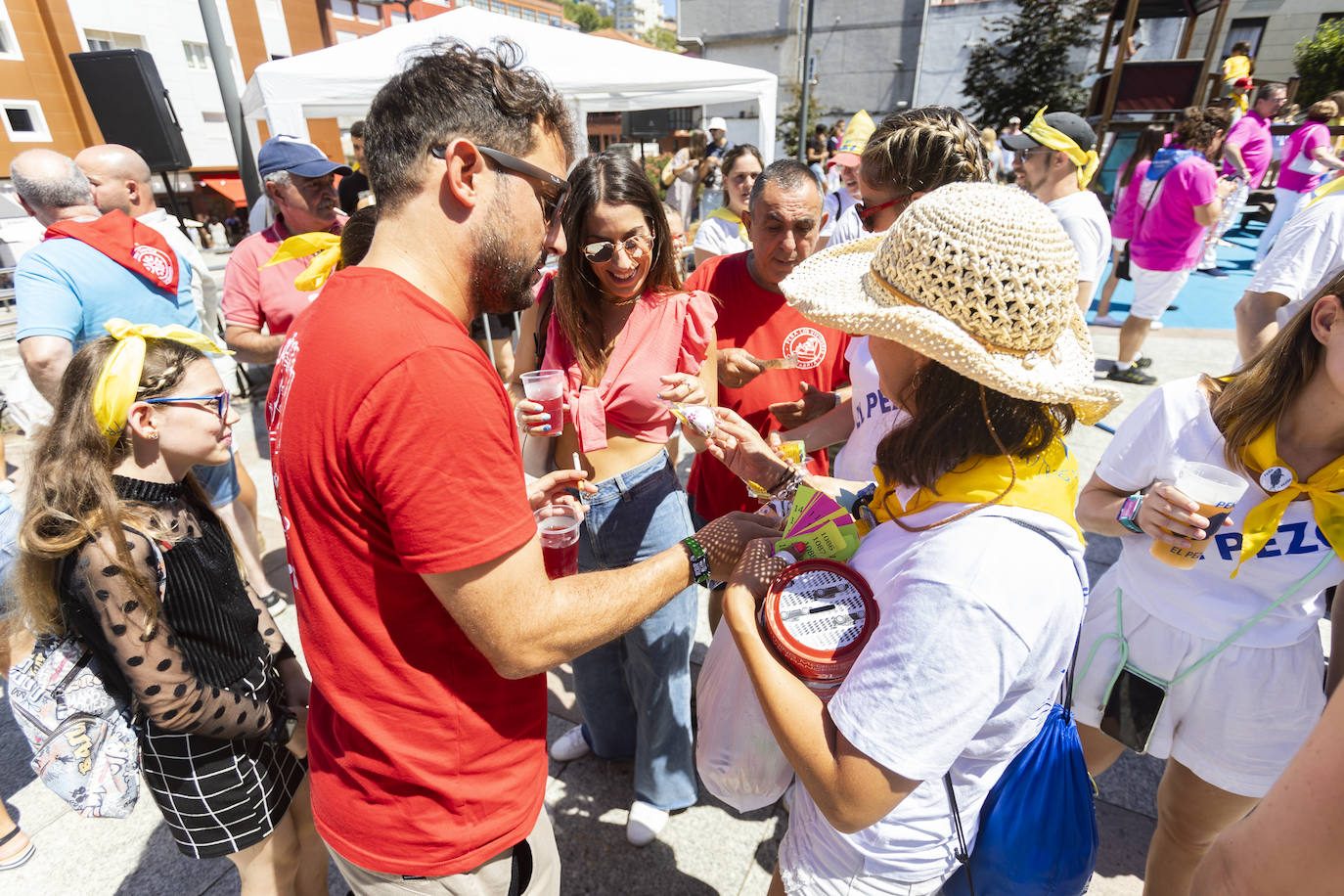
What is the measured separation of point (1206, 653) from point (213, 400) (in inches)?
109

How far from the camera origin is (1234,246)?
12.4 meters

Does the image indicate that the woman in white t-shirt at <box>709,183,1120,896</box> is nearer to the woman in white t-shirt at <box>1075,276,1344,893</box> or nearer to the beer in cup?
the beer in cup

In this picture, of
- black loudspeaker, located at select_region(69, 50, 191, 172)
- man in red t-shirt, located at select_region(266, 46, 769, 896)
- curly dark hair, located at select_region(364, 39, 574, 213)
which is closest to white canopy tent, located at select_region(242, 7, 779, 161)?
black loudspeaker, located at select_region(69, 50, 191, 172)

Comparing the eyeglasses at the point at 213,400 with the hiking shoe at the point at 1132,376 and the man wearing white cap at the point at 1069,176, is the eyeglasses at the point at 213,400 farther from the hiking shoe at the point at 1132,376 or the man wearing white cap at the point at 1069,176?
the hiking shoe at the point at 1132,376

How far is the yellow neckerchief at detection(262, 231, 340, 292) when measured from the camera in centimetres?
313

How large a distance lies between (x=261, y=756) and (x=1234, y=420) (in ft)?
8.71

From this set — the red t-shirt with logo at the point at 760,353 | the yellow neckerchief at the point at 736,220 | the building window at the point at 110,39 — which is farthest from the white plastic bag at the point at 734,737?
the building window at the point at 110,39

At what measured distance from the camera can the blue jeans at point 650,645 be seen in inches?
89.1

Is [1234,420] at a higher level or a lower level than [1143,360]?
higher

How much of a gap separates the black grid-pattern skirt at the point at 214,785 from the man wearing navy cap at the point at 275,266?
2563 mm

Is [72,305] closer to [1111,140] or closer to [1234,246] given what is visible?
[1111,140]

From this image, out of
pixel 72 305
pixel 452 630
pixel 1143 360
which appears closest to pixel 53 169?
pixel 72 305

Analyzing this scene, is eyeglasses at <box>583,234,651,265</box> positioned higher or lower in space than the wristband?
higher

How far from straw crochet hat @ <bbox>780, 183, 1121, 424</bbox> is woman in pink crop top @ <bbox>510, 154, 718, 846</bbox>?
1.08 meters
